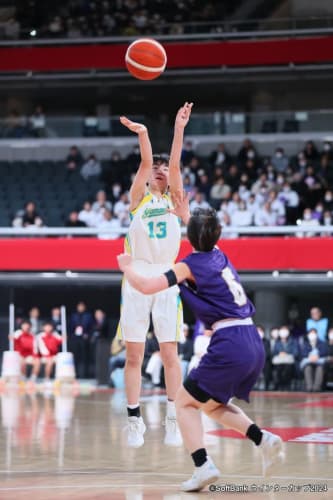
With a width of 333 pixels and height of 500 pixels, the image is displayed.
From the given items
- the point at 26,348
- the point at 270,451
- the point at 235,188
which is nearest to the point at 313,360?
the point at 235,188

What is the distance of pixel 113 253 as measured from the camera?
22.7 m

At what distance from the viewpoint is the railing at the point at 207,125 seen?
86.6 ft

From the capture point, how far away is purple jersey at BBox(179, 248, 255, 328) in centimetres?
735

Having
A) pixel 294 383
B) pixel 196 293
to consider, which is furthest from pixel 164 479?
pixel 294 383

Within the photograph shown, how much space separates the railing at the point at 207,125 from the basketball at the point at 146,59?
1710 cm

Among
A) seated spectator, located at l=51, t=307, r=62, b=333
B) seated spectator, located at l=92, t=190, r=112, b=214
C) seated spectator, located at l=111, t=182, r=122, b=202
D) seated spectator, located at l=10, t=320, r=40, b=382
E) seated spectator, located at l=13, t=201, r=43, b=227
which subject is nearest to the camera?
Result: seated spectator, located at l=10, t=320, r=40, b=382

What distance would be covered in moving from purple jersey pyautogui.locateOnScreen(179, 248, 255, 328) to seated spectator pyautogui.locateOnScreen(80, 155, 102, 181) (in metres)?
19.7

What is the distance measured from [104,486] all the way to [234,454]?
8.35ft

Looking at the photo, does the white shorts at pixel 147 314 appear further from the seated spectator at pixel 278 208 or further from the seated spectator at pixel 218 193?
the seated spectator at pixel 218 193

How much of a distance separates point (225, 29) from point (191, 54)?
126cm

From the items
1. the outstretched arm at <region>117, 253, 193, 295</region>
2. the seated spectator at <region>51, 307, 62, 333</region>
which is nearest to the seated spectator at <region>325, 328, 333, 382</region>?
the seated spectator at <region>51, 307, 62, 333</region>

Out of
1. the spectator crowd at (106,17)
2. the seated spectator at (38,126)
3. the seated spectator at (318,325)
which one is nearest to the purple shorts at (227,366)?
the seated spectator at (318,325)

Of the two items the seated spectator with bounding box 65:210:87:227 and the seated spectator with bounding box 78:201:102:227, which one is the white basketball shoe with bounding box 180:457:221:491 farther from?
the seated spectator with bounding box 65:210:87:227

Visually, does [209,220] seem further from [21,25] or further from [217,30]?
[21,25]
